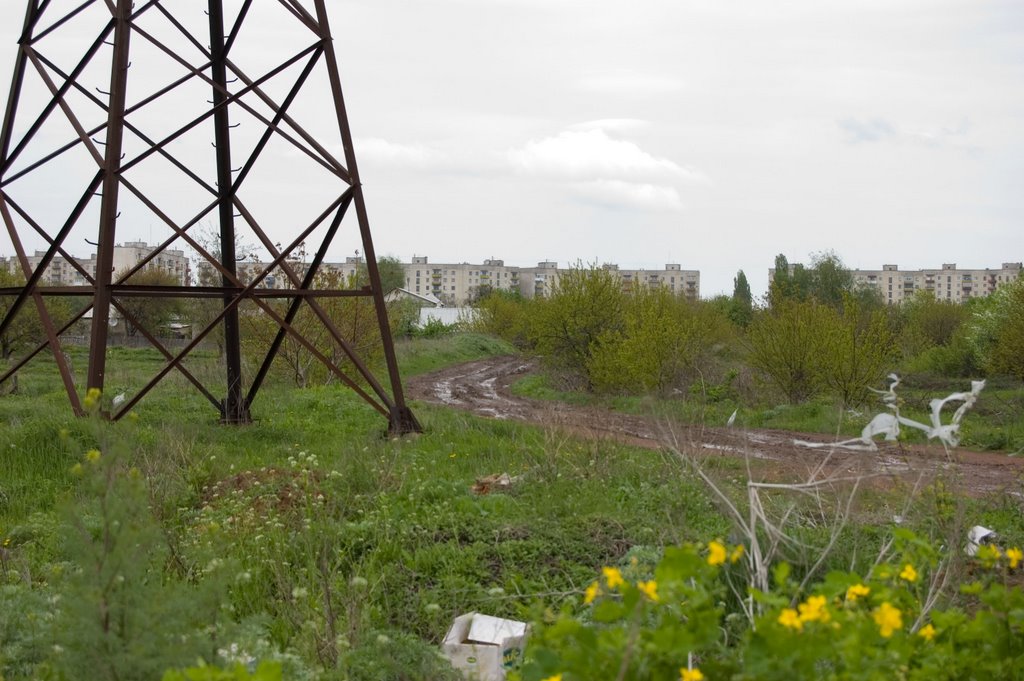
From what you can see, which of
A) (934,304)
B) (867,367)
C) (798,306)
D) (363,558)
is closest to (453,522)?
(363,558)

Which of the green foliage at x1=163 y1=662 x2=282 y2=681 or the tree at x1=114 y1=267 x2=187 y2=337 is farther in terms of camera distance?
the tree at x1=114 y1=267 x2=187 y2=337

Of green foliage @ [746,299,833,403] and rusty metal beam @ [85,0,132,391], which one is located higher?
rusty metal beam @ [85,0,132,391]

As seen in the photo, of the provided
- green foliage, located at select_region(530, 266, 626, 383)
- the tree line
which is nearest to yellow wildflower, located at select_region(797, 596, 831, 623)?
the tree line

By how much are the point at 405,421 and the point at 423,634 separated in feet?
19.9

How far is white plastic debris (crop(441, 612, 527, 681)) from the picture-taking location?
13.1 ft

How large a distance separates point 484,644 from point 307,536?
1.51 m

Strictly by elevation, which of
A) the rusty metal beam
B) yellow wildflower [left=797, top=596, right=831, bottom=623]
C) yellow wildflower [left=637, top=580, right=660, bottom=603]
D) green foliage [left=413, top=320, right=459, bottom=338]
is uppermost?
the rusty metal beam

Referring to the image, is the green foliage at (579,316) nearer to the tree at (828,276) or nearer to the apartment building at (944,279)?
the tree at (828,276)

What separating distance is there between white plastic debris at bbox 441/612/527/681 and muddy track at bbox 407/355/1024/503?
1.26 meters

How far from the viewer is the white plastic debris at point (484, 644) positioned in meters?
4.00

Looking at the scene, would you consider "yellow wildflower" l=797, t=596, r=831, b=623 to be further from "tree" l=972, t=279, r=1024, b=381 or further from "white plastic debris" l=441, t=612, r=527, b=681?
"tree" l=972, t=279, r=1024, b=381

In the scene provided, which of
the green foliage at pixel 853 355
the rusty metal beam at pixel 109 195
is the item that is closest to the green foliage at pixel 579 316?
the green foliage at pixel 853 355

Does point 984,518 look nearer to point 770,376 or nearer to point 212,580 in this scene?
point 212,580

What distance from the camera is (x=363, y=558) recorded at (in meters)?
5.39
